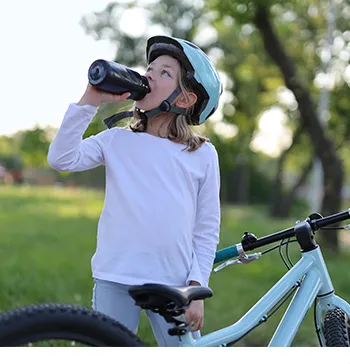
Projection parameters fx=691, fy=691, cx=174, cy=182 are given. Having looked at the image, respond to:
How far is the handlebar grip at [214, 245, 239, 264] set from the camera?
7.39 ft

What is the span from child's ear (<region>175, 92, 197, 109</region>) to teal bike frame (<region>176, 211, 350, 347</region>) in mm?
498

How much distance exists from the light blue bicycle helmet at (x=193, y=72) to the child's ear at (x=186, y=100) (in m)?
0.01

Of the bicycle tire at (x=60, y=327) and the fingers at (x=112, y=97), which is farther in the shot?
the fingers at (x=112, y=97)

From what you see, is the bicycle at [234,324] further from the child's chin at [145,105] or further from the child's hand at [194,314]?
the child's chin at [145,105]

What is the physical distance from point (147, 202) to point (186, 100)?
41cm

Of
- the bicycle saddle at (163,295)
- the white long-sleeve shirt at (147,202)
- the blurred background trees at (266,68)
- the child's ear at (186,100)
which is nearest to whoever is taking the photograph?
the bicycle saddle at (163,295)

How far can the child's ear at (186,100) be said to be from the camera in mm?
2276

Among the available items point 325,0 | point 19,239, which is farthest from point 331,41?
point 19,239

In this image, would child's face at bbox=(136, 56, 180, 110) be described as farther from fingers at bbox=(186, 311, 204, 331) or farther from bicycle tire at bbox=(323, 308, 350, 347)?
bicycle tire at bbox=(323, 308, 350, 347)

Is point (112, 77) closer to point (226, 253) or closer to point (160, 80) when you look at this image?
point (160, 80)

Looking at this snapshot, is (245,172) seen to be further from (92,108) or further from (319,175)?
(92,108)

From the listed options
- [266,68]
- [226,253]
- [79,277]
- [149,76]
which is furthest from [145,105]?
[266,68]

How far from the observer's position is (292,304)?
2094mm

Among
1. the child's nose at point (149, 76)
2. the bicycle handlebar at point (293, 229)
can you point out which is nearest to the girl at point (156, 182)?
the child's nose at point (149, 76)
